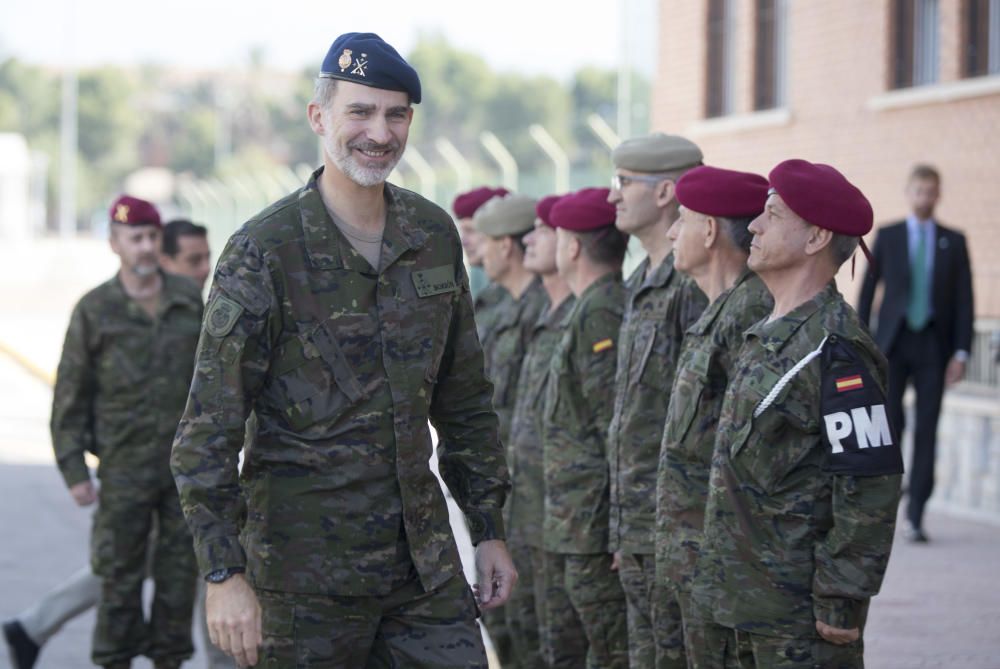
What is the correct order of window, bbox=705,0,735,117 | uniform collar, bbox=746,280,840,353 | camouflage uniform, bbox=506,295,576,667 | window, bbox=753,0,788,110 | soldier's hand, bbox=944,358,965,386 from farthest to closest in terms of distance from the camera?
window, bbox=705,0,735,117
window, bbox=753,0,788,110
soldier's hand, bbox=944,358,965,386
camouflage uniform, bbox=506,295,576,667
uniform collar, bbox=746,280,840,353

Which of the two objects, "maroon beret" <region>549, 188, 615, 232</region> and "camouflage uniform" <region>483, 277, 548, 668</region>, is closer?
"maroon beret" <region>549, 188, 615, 232</region>

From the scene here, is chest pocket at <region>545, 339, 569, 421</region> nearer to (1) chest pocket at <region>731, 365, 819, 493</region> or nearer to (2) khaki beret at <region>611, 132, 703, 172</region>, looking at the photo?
(2) khaki beret at <region>611, 132, 703, 172</region>

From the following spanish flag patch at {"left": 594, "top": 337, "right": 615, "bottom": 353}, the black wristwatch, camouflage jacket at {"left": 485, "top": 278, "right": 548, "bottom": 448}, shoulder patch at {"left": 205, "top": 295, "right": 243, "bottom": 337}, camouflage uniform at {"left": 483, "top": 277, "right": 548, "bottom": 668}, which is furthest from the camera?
camouflage jacket at {"left": 485, "top": 278, "right": 548, "bottom": 448}

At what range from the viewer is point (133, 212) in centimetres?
705

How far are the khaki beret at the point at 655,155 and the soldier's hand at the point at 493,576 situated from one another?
2029 mm

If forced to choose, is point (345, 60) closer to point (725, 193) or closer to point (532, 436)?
point (725, 193)

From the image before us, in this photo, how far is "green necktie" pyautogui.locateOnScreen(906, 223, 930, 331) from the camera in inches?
376

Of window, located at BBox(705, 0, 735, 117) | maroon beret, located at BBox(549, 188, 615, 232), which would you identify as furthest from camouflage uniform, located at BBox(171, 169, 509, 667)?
window, located at BBox(705, 0, 735, 117)

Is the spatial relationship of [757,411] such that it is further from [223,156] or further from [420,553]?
[223,156]

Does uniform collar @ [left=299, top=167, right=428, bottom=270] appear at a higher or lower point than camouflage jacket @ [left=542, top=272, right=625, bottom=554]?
higher

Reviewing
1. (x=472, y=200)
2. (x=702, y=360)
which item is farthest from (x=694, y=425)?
(x=472, y=200)

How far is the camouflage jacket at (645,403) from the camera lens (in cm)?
505

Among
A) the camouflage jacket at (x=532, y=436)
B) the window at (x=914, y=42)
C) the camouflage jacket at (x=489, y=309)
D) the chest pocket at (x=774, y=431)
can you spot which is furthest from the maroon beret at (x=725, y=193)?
the window at (x=914, y=42)

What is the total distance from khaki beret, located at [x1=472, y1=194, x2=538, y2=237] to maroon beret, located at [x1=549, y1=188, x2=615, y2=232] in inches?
44.5
